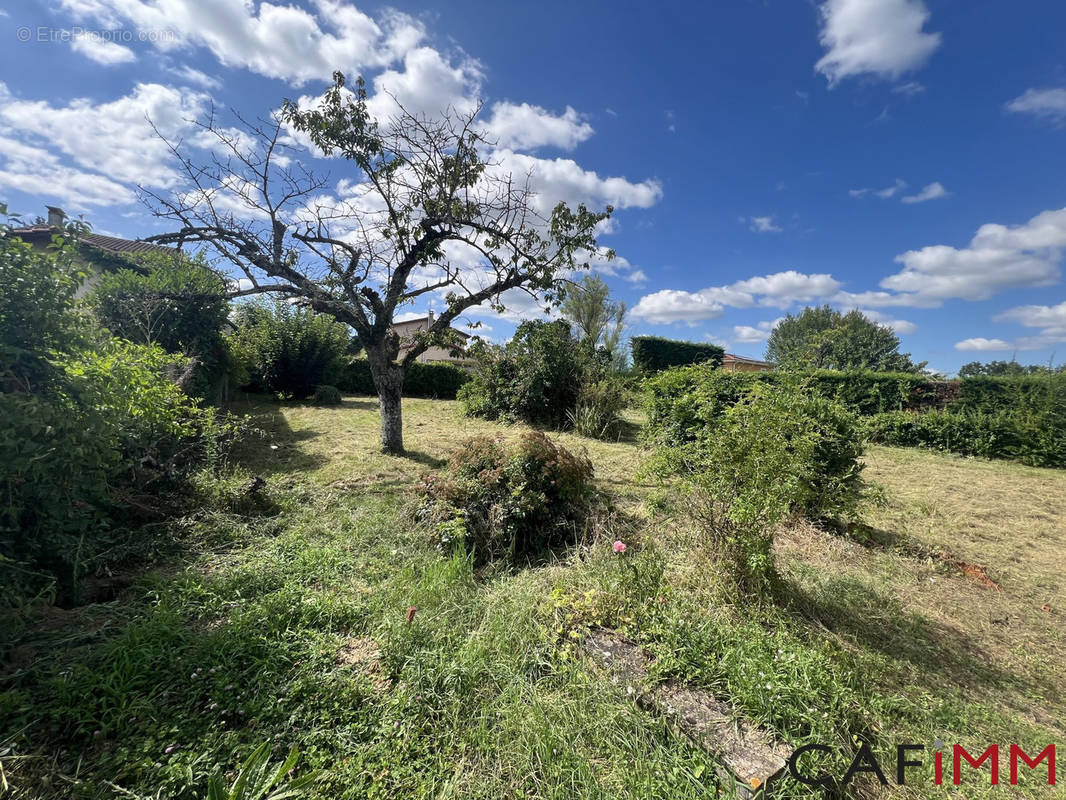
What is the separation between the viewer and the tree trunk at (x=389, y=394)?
249 inches

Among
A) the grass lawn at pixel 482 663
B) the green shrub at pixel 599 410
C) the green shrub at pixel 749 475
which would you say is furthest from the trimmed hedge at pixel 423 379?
the green shrub at pixel 749 475

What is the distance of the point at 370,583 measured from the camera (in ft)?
9.21

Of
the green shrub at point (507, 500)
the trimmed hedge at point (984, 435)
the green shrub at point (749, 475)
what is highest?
the trimmed hedge at point (984, 435)

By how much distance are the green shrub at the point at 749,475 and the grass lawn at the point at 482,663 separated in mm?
257

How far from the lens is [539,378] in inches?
393

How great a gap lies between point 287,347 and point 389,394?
8181 mm

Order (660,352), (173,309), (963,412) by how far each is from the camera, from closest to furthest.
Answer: (173,309) → (963,412) → (660,352)

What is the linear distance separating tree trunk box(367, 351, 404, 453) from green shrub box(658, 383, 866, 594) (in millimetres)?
4658

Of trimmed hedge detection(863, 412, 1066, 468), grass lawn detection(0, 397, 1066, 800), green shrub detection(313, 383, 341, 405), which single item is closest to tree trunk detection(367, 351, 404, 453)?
grass lawn detection(0, 397, 1066, 800)

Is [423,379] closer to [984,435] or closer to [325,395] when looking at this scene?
[325,395]

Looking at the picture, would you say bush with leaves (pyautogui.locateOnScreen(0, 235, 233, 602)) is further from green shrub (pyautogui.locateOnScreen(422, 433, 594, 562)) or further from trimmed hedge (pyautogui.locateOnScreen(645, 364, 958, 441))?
trimmed hedge (pyautogui.locateOnScreen(645, 364, 958, 441))

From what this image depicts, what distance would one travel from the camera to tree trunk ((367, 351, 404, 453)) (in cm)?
632

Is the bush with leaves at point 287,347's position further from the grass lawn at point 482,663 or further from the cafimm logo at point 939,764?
the cafimm logo at point 939,764

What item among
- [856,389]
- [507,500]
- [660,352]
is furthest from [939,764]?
[660,352]
